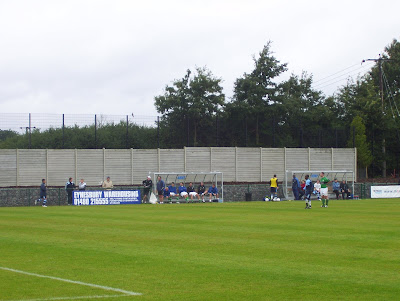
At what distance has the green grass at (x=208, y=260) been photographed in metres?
10.0

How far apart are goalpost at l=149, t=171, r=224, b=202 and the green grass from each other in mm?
25579

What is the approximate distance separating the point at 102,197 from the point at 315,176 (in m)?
19.8

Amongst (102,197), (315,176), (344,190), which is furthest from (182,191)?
(344,190)

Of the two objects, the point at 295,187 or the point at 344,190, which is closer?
the point at 295,187

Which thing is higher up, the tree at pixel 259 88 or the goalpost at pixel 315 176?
the tree at pixel 259 88

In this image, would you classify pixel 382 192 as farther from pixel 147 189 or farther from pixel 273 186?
pixel 147 189

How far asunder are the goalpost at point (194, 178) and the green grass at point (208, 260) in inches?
1007

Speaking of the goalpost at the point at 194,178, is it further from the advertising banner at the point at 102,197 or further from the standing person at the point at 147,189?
the advertising banner at the point at 102,197

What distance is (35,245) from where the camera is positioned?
16.2 m

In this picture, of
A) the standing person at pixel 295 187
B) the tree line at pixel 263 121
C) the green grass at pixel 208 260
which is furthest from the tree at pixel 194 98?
the green grass at pixel 208 260

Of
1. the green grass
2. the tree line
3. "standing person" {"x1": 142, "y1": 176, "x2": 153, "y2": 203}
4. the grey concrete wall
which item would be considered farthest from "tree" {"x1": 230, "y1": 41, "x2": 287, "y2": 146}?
the green grass

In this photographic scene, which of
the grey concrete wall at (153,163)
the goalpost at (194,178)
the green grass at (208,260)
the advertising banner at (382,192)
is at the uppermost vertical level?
the grey concrete wall at (153,163)

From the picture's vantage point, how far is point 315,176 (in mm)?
53500

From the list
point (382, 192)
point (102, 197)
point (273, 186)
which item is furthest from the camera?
point (382, 192)
